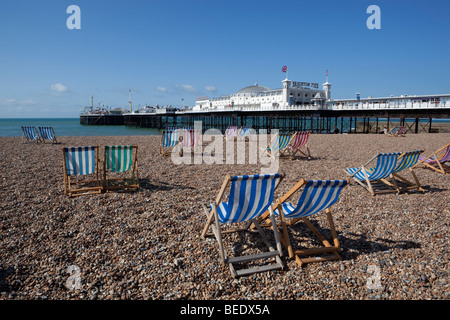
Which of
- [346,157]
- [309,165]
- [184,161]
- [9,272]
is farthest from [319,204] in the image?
[346,157]

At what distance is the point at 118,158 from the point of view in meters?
4.92

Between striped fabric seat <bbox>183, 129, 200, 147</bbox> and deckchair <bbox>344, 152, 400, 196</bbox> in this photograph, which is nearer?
deckchair <bbox>344, 152, 400, 196</bbox>

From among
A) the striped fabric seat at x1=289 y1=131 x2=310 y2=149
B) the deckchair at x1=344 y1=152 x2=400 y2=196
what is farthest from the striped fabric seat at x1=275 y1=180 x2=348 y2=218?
the striped fabric seat at x1=289 y1=131 x2=310 y2=149

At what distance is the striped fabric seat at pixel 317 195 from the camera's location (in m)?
2.56

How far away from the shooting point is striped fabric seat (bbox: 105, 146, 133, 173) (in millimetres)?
4852

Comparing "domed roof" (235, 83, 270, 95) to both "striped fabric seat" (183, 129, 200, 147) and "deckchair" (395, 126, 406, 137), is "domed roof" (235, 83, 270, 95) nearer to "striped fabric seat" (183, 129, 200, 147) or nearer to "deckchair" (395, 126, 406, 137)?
"deckchair" (395, 126, 406, 137)

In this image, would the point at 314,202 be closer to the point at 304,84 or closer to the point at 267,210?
the point at 267,210

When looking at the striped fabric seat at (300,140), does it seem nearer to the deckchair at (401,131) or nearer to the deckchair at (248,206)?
the deckchair at (248,206)

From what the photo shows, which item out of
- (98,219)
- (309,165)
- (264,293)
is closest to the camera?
(264,293)

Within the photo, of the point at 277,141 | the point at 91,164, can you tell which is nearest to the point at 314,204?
the point at 91,164

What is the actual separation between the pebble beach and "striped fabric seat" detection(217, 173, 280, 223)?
0.45 metres

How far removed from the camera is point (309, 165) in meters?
7.36
